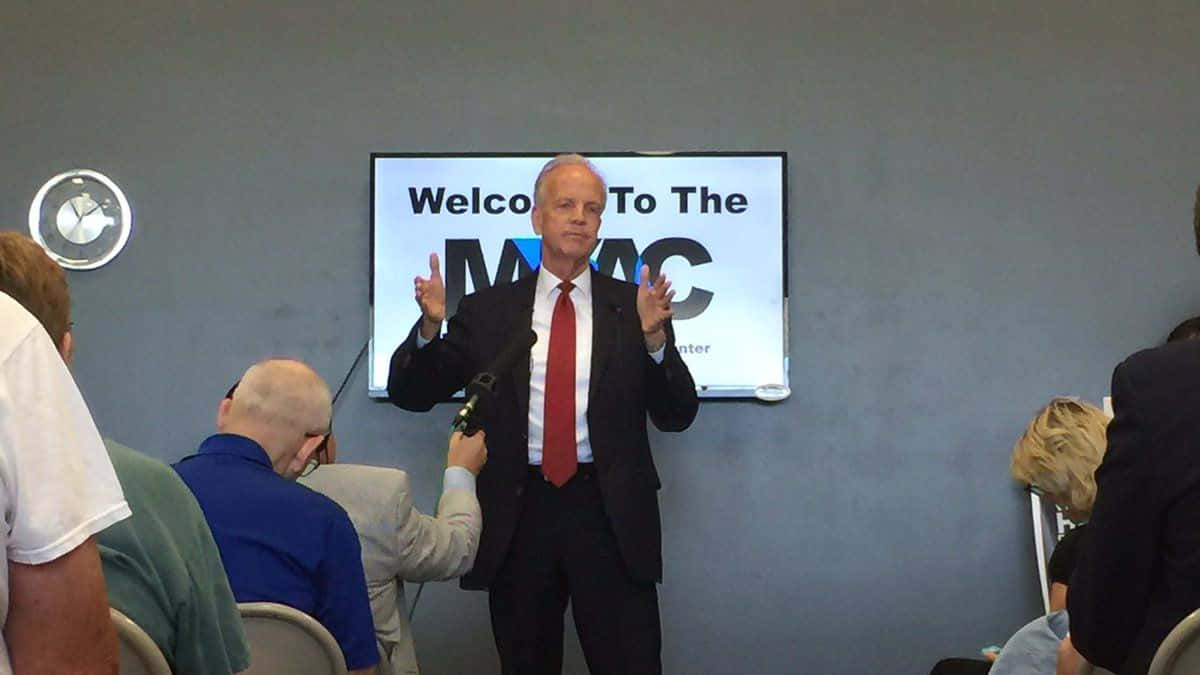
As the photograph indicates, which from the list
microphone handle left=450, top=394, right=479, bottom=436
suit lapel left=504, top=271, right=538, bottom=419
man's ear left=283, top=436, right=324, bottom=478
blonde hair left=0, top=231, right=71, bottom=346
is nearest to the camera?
blonde hair left=0, top=231, right=71, bottom=346

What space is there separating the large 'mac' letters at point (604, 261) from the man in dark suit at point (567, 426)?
2.85 feet

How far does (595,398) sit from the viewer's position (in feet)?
11.0

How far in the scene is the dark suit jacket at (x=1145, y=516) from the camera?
1.81 meters

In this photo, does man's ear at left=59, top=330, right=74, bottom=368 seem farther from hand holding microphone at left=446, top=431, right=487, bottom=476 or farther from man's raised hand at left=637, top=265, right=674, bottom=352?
man's raised hand at left=637, top=265, right=674, bottom=352

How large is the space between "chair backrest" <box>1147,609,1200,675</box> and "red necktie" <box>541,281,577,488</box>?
5.80ft

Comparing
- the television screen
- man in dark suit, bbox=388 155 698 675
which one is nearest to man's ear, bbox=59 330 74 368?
man in dark suit, bbox=388 155 698 675

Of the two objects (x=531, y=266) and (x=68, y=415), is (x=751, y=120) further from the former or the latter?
(x=68, y=415)

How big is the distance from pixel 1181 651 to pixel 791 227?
2826mm

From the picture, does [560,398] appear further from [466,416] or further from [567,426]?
[466,416]

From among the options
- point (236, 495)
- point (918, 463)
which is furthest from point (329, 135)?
point (236, 495)

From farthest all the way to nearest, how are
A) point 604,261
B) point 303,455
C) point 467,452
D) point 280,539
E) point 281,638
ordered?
point 604,261
point 467,452
point 303,455
point 280,539
point 281,638

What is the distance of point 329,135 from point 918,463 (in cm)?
213

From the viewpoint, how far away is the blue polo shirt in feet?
7.37

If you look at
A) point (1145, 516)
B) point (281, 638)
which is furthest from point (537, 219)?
point (1145, 516)
